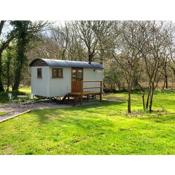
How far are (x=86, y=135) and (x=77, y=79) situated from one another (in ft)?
24.0

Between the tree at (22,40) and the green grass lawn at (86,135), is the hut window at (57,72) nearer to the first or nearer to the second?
the tree at (22,40)

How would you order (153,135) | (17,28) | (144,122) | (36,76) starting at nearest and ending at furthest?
(153,135) → (144,122) → (36,76) → (17,28)

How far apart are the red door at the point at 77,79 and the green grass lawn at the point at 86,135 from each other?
16.0 ft

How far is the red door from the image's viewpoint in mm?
13305

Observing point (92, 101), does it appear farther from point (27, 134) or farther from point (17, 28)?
point (27, 134)

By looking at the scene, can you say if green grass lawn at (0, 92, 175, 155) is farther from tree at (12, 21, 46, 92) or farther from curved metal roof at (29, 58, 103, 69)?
tree at (12, 21, 46, 92)

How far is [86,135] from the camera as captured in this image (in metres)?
6.26

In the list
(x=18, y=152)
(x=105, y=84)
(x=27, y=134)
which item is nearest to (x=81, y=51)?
(x=105, y=84)

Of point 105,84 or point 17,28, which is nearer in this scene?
point 17,28

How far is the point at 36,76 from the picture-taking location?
42.3 ft

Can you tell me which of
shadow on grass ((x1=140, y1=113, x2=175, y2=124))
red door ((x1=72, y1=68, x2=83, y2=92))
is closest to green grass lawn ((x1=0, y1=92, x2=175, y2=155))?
shadow on grass ((x1=140, y1=113, x2=175, y2=124))

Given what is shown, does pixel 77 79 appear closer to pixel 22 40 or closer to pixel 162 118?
pixel 22 40

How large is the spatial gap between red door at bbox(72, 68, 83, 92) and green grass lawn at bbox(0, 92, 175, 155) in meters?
4.87
